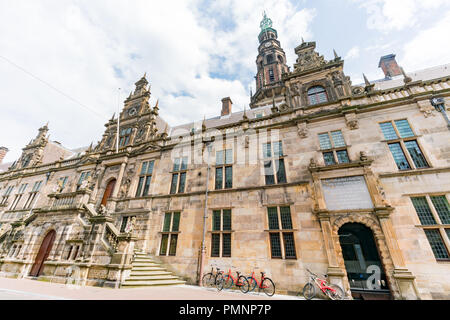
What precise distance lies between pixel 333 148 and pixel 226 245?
27.4 ft

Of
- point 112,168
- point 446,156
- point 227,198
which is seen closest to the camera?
point 446,156

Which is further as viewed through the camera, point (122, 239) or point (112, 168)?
point (112, 168)

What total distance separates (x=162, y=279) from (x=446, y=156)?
15081 millimetres

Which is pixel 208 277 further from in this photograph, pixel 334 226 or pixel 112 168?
pixel 112 168

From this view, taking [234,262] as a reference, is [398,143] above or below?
above

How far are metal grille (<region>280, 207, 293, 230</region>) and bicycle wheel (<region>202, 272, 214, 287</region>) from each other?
184 inches

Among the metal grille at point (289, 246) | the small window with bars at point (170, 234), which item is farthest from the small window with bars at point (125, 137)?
the metal grille at point (289, 246)

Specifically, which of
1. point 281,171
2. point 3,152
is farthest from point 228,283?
point 3,152

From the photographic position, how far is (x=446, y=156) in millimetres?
8570

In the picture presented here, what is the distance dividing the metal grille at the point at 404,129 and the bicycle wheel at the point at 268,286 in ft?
33.6

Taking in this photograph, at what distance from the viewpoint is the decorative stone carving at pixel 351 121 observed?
421 inches

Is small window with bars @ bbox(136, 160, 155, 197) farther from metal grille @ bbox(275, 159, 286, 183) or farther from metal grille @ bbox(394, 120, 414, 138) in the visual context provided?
metal grille @ bbox(394, 120, 414, 138)

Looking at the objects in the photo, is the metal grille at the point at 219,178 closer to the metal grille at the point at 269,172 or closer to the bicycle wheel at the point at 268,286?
the metal grille at the point at 269,172

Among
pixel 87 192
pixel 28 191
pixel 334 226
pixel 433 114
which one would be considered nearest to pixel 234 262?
pixel 334 226
